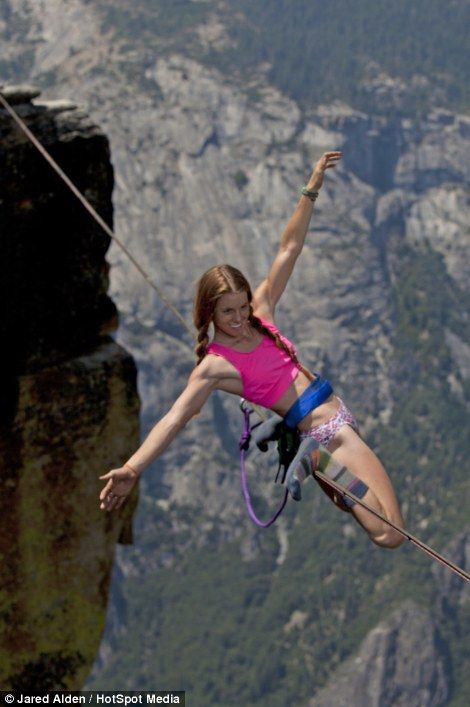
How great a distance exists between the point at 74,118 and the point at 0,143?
1.11 m

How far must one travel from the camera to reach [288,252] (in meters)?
15.1

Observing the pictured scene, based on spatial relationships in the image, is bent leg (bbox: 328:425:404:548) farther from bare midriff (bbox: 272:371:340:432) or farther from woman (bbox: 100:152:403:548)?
bare midriff (bbox: 272:371:340:432)

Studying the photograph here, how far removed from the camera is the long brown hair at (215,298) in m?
13.4

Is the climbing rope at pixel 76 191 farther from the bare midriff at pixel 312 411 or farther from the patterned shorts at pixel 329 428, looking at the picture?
the patterned shorts at pixel 329 428

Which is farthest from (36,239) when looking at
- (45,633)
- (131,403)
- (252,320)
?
(45,633)

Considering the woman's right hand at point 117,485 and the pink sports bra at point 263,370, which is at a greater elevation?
the pink sports bra at point 263,370

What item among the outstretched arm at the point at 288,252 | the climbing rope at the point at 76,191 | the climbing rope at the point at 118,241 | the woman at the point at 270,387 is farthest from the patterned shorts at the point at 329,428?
the climbing rope at the point at 76,191

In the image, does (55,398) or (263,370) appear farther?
(55,398)

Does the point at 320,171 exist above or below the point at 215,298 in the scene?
above

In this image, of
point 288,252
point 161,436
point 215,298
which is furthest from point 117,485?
point 288,252

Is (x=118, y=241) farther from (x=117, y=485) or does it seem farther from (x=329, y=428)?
(x=117, y=485)

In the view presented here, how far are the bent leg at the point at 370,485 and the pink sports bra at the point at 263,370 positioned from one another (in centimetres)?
69

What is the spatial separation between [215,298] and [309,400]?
51.2 inches

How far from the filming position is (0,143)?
51.9 ft
